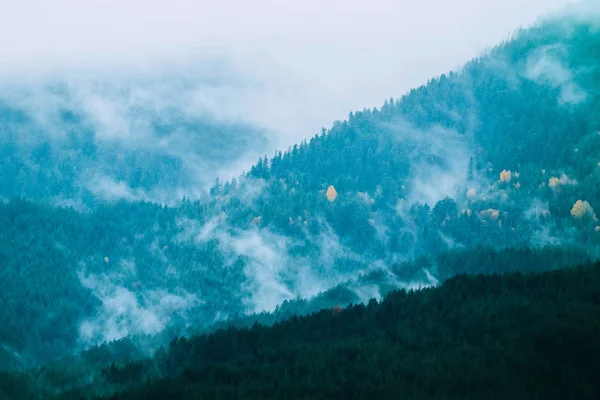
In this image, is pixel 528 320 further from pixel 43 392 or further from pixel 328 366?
pixel 43 392

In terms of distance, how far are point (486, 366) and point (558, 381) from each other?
1171 centimetres

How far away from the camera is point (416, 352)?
13200cm

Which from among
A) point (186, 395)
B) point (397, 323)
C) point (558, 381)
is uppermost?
point (397, 323)

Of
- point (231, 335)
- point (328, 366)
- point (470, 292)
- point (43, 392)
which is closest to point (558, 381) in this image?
point (328, 366)

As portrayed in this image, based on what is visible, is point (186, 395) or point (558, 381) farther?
point (186, 395)

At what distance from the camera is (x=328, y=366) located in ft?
433

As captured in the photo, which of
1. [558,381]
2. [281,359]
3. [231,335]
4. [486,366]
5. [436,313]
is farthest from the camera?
[231,335]

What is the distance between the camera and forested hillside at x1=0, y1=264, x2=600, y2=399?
112 meters

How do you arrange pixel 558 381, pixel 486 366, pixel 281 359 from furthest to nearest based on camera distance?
pixel 281 359 < pixel 486 366 < pixel 558 381

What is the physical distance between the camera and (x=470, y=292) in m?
171

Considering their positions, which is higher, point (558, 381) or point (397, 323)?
point (397, 323)

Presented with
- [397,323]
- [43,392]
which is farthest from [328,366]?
[43,392]

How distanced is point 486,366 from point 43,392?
402 ft

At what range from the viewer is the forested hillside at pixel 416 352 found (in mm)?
111625
